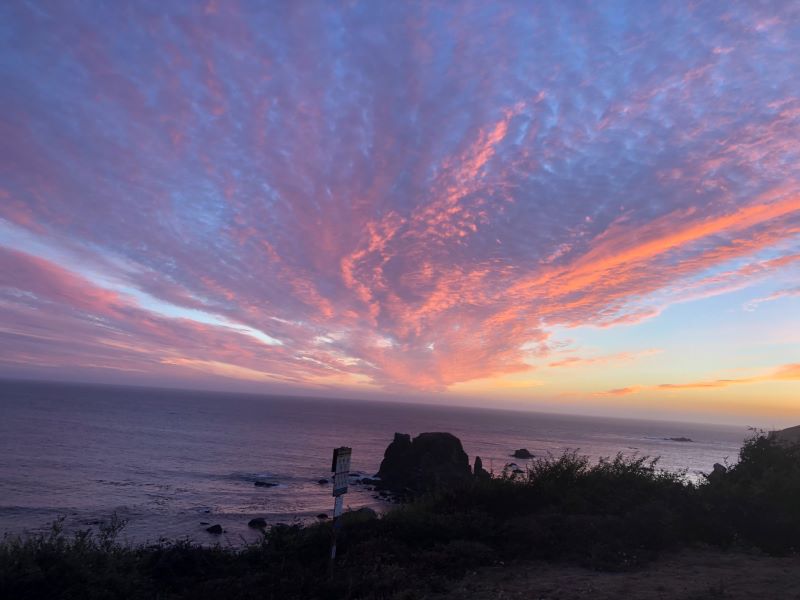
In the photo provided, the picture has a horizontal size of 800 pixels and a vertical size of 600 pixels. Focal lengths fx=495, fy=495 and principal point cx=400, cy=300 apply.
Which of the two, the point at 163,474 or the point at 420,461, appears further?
the point at 420,461

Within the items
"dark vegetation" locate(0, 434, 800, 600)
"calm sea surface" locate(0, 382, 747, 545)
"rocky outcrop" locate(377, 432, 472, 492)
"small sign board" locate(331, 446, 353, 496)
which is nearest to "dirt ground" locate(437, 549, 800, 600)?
"dark vegetation" locate(0, 434, 800, 600)

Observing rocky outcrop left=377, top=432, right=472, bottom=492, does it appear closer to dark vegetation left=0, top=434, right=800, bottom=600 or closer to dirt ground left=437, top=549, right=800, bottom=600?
dark vegetation left=0, top=434, right=800, bottom=600

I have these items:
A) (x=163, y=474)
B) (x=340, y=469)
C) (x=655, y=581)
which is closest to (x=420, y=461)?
(x=163, y=474)

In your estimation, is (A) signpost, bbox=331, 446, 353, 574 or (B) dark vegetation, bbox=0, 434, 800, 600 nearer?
(B) dark vegetation, bbox=0, 434, 800, 600

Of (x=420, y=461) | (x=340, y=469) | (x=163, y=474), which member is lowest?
(x=163, y=474)

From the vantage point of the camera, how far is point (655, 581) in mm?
8703

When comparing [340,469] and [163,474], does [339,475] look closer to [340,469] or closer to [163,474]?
[340,469]

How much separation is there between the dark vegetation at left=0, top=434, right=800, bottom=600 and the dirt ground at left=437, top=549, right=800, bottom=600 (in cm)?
49

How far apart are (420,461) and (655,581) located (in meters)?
41.9

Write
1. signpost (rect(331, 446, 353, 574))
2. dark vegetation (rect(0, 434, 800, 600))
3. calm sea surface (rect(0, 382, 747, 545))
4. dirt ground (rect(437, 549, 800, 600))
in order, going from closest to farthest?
dirt ground (rect(437, 549, 800, 600)), dark vegetation (rect(0, 434, 800, 600)), signpost (rect(331, 446, 353, 574)), calm sea surface (rect(0, 382, 747, 545))

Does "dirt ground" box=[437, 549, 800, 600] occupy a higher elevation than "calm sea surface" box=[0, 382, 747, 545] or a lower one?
higher

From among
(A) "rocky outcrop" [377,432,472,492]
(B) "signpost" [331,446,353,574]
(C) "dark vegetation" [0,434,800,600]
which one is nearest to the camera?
(C) "dark vegetation" [0,434,800,600]

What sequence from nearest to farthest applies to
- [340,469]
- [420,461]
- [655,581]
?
1. [655,581]
2. [340,469]
3. [420,461]

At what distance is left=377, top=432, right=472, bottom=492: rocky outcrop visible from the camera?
46.9 meters
